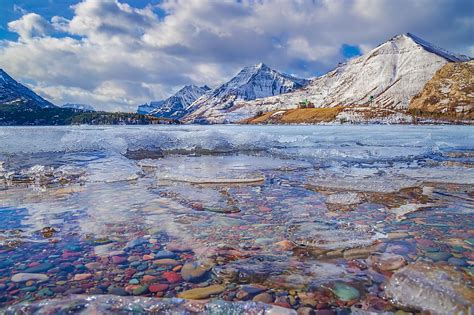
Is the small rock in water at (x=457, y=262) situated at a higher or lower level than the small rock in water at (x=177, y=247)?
higher

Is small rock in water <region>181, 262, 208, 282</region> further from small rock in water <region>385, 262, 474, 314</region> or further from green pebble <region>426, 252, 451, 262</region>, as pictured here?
green pebble <region>426, 252, 451, 262</region>

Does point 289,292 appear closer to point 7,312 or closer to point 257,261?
point 257,261

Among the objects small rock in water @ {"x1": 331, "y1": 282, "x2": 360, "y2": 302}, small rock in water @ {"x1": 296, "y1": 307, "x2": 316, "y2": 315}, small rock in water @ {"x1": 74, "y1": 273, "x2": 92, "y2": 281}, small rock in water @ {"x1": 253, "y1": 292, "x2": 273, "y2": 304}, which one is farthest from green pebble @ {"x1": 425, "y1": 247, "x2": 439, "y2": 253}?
small rock in water @ {"x1": 74, "y1": 273, "x2": 92, "y2": 281}

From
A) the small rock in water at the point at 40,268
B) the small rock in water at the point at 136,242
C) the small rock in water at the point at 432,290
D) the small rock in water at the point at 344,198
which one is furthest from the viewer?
the small rock in water at the point at 344,198

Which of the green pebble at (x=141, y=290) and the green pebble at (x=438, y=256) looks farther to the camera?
the green pebble at (x=438, y=256)

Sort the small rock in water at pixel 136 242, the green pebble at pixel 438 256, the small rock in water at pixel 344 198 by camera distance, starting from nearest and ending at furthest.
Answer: the green pebble at pixel 438 256 < the small rock in water at pixel 136 242 < the small rock in water at pixel 344 198

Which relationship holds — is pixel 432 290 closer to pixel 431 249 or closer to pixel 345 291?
pixel 345 291

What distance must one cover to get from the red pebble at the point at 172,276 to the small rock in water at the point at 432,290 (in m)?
2.23

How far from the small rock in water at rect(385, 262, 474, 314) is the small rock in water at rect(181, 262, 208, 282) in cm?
199

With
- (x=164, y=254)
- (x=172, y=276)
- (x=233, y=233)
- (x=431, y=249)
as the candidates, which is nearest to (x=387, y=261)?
(x=431, y=249)

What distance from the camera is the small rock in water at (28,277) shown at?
3494 mm

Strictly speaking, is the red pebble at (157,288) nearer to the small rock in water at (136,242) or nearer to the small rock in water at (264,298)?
the small rock in water at (264,298)

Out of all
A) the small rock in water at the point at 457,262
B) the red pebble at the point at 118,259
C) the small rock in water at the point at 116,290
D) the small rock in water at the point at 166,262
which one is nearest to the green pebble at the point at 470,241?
the small rock in water at the point at 457,262

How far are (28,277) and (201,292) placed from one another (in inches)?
79.2
